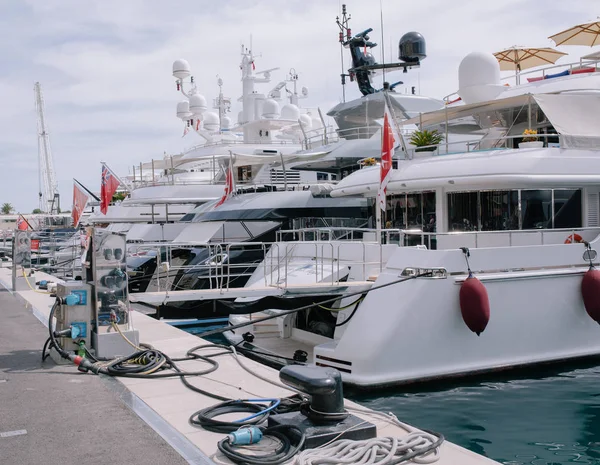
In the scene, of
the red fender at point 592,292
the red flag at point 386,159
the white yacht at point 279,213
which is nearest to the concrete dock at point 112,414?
the red flag at point 386,159

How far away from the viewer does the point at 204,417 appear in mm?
5730

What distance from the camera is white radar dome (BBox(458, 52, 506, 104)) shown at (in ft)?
54.2

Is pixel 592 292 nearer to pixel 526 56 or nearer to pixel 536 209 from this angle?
pixel 536 209

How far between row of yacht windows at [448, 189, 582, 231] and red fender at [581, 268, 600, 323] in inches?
65.8

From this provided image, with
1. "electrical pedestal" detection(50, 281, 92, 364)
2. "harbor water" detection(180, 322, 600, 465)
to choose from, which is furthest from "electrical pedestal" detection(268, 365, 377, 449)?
"electrical pedestal" detection(50, 281, 92, 364)

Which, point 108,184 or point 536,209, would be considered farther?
point 108,184

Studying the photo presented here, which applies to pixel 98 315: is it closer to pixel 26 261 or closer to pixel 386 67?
pixel 26 261

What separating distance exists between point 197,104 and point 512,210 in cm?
3293

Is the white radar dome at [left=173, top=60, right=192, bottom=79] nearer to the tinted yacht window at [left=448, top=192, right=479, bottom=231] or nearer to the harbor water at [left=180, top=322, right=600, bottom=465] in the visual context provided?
the tinted yacht window at [left=448, top=192, right=479, bottom=231]

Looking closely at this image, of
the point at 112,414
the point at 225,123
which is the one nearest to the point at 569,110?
the point at 112,414

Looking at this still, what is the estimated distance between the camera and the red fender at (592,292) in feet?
37.6

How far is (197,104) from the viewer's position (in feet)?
141

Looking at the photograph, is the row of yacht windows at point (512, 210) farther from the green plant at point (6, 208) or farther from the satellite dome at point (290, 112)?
the green plant at point (6, 208)

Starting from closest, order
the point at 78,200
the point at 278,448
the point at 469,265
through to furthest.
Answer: the point at 278,448
the point at 469,265
the point at 78,200
